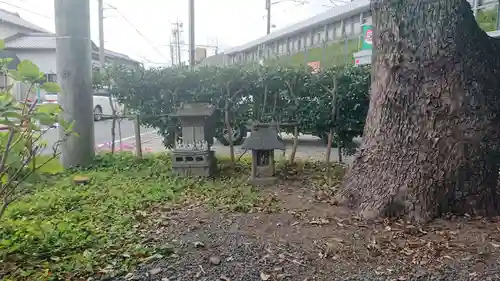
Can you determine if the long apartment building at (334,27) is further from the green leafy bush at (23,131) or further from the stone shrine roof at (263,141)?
the green leafy bush at (23,131)

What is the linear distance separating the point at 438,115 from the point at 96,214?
281cm

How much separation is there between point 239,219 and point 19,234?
60.3 inches

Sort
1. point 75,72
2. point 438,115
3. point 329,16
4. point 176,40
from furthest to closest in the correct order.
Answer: point 176,40, point 329,16, point 75,72, point 438,115

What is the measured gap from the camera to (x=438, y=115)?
2746mm

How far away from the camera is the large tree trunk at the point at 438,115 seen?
8.95ft

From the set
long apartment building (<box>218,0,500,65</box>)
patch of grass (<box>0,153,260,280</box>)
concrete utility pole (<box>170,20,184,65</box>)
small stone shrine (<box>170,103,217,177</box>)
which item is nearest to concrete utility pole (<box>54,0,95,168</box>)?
patch of grass (<box>0,153,260,280</box>)

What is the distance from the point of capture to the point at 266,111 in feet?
16.8

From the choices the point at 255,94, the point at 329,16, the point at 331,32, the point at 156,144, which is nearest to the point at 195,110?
the point at 255,94

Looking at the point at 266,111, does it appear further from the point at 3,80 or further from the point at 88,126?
the point at 3,80

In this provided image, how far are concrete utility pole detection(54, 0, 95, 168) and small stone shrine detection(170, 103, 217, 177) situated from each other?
135 centimetres

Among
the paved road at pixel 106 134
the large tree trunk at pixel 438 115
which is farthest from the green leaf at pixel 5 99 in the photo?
the paved road at pixel 106 134

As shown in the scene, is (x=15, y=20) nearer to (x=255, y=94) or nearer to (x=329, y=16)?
(x=329, y=16)

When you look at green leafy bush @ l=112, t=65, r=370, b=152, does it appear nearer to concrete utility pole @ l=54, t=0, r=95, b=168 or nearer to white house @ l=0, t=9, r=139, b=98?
concrete utility pole @ l=54, t=0, r=95, b=168

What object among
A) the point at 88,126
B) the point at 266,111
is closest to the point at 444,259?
the point at 266,111
